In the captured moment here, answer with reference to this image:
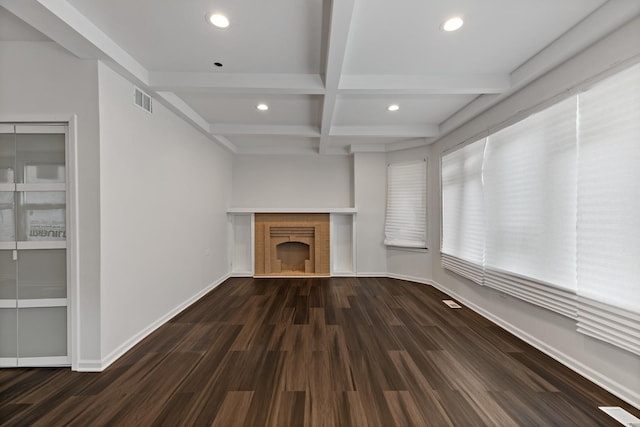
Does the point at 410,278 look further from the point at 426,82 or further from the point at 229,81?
the point at 229,81

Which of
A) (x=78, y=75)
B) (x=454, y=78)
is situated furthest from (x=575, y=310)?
(x=78, y=75)

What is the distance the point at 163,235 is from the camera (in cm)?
312

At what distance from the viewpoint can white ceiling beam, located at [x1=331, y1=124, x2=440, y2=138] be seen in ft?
14.0

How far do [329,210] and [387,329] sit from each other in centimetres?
280

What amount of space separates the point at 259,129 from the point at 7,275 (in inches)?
124

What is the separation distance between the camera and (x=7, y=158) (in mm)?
2207

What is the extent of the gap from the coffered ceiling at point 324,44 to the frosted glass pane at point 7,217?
1305 mm

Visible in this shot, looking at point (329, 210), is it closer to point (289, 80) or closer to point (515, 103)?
point (289, 80)

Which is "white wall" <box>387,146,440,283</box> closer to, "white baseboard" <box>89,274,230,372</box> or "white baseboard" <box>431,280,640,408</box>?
"white baseboard" <box>431,280,640,408</box>

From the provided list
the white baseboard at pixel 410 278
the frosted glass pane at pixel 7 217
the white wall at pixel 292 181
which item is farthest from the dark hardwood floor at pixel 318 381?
the white wall at pixel 292 181

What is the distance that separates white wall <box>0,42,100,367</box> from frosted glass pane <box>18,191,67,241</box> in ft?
0.57

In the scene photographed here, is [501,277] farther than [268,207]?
No

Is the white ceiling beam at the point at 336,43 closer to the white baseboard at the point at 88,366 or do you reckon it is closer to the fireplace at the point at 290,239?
the fireplace at the point at 290,239

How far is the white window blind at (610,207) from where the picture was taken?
176 cm
